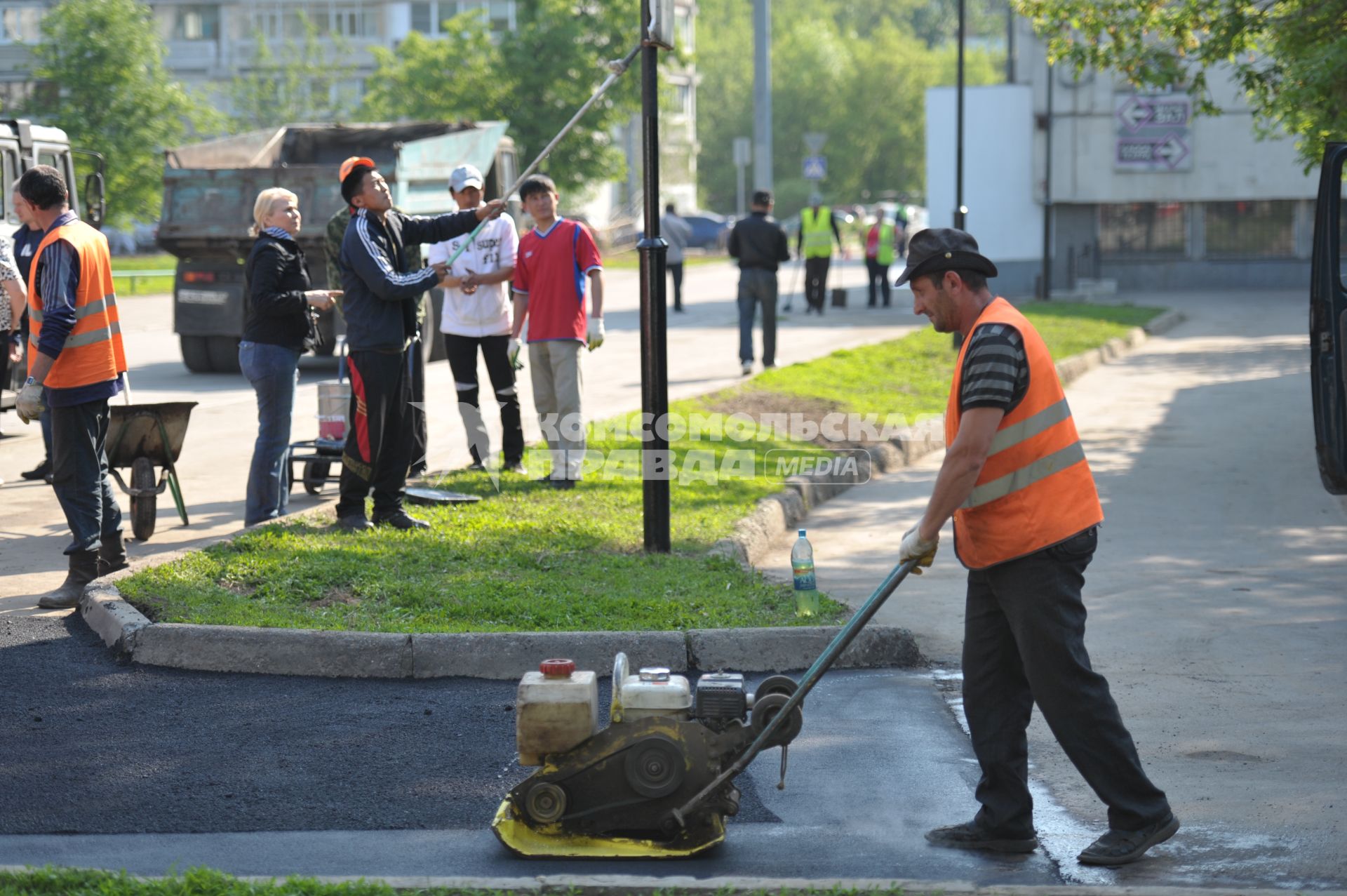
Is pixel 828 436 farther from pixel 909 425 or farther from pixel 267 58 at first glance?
pixel 267 58

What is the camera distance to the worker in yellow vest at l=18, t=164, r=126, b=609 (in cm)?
682

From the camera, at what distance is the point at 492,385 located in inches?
393

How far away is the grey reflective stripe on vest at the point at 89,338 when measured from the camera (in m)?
6.89

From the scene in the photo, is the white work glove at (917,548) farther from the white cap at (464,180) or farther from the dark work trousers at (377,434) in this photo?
the white cap at (464,180)

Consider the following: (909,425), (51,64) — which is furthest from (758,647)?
(51,64)

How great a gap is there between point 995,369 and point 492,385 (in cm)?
623

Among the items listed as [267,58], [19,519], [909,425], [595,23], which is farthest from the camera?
[267,58]

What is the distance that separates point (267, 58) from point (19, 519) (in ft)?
142

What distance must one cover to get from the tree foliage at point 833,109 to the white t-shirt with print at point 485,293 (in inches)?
2383

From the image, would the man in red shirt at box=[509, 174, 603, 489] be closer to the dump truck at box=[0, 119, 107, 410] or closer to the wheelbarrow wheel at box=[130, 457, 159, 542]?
the wheelbarrow wheel at box=[130, 457, 159, 542]

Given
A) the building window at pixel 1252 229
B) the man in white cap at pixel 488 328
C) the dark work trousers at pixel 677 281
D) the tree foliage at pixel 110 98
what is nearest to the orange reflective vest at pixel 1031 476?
the man in white cap at pixel 488 328

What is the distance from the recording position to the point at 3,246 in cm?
1175

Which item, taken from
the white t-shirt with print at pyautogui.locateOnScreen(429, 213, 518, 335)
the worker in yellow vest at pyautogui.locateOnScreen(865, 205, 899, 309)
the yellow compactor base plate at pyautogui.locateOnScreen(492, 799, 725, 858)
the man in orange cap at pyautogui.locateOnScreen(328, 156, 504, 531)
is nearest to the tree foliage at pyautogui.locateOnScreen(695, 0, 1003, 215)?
the worker in yellow vest at pyautogui.locateOnScreen(865, 205, 899, 309)

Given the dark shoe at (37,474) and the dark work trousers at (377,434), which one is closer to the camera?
the dark work trousers at (377,434)
